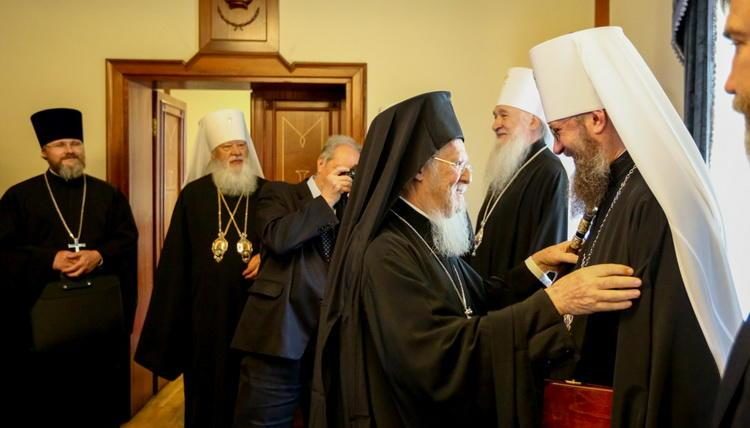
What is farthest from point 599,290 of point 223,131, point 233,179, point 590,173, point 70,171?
point 70,171

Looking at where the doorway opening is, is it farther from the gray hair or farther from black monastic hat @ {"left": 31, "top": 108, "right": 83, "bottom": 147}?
the gray hair

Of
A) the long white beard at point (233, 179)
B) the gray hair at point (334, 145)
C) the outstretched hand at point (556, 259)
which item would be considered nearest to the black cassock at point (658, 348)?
the outstretched hand at point (556, 259)

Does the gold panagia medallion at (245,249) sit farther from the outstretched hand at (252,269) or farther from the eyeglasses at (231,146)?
the eyeglasses at (231,146)

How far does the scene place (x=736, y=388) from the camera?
0.99 m

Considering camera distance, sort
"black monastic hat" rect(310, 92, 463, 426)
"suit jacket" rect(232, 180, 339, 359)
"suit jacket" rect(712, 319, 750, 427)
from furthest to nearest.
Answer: "suit jacket" rect(232, 180, 339, 359), "black monastic hat" rect(310, 92, 463, 426), "suit jacket" rect(712, 319, 750, 427)

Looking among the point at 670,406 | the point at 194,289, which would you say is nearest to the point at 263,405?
the point at 194,289

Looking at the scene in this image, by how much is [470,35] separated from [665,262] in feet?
10.1

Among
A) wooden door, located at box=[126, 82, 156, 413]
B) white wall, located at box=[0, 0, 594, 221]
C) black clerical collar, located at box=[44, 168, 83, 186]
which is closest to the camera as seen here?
black clerical collar, located at box=[44, 168, 83, 186]

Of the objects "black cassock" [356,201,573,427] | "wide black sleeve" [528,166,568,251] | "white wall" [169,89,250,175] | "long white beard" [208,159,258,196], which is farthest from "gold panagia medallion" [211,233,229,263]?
"white wall" [169,89,250,175]

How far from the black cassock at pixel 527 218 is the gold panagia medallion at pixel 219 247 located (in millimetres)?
1223

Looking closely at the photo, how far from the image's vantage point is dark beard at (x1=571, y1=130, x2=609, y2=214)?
166 cm

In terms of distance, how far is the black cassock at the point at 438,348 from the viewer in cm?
155

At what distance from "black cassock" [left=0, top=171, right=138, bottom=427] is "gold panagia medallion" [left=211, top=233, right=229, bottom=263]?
60cm

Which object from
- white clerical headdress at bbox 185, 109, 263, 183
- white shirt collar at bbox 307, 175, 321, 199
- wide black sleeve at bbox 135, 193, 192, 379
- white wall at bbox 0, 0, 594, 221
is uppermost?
white wall at bbox 0, 0, 594, 221
